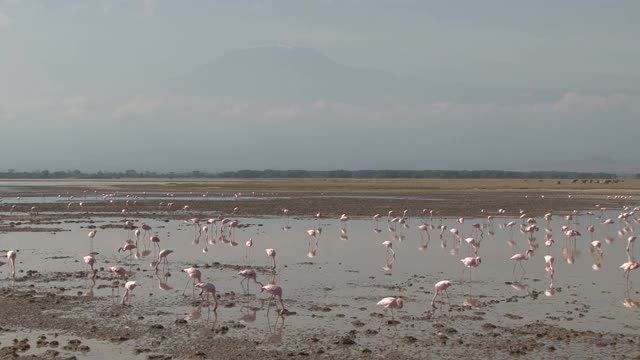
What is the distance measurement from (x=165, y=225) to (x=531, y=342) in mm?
25479

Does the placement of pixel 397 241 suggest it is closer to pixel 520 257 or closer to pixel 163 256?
pixel 520 257

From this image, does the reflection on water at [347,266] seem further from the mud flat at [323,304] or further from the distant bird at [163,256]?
the distant bird at [163,256]

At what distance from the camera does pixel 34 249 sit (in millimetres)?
24172

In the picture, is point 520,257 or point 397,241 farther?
point 397,241

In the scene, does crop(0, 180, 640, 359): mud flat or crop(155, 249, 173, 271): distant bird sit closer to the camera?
crop(0, 180, 640, 359): mud flat

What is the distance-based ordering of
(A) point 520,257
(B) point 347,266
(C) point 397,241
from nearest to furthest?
(A) point 520,257 < (B) point 347,266 < (C) point 397,241

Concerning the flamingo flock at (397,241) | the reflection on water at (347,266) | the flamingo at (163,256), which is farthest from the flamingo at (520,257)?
the flamingo at (163,256)

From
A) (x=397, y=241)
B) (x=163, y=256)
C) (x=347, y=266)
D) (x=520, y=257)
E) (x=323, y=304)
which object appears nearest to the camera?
(x=323, y=304)

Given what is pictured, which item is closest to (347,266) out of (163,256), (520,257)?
(520,257)

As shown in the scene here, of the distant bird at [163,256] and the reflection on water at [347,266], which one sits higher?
the distant bird at [163,256]

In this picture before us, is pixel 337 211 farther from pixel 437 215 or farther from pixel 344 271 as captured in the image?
pixel 344 271

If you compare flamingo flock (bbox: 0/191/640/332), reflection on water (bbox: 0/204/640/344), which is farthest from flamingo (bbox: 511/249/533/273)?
reflection on water (bbox: 0/204/640/344)

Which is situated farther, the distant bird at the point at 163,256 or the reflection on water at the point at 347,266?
the distant bird at the point at 163,256

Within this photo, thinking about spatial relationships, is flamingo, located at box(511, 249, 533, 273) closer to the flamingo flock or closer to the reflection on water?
the flamingo flock
